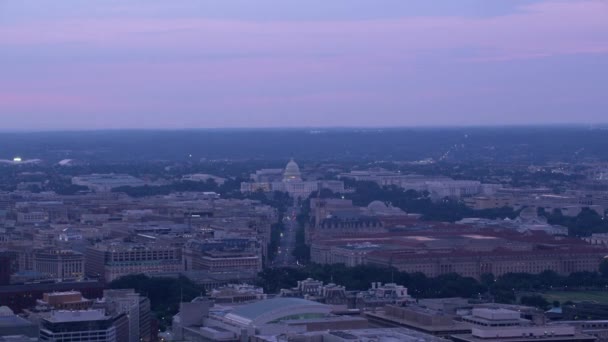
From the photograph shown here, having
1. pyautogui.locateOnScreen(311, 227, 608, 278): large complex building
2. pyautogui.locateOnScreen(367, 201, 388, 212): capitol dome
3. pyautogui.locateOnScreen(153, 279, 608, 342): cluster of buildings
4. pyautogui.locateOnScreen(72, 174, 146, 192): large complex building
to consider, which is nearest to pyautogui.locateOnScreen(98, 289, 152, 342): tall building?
pyautogui.locateOnScreen(153, 279, 608, 342): cluster of buildings

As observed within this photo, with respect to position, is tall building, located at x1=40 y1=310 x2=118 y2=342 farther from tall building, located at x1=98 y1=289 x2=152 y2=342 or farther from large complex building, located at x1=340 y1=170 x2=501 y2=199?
large complex building, located at x1=340 y1=170 x2=501 y2=199

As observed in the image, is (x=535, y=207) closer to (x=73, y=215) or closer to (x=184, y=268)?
(x=73, y=215)

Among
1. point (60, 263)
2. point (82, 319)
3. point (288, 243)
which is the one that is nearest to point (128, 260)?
point (60, 263)

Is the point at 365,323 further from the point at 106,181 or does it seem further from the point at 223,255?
the point at 106,181

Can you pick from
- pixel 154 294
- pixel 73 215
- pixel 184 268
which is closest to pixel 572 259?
pixel 184 268

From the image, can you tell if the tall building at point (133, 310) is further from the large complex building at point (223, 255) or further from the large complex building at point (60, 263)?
the large complex building at point (223, 255)
